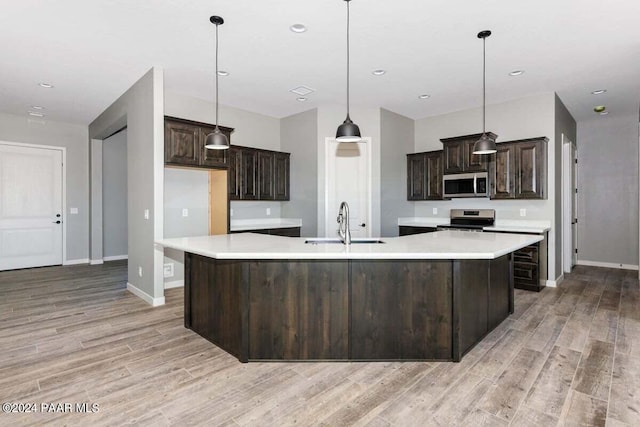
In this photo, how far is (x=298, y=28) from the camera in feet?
10.5

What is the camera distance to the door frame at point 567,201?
5758 mm

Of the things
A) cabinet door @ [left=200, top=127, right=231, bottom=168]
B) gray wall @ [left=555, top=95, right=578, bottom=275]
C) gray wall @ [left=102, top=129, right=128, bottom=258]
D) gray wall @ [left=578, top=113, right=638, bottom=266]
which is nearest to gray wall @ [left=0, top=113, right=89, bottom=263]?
gray wall @ [left=102, top=129, right=128, bottom=258]

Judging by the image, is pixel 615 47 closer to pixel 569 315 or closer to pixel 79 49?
pixel 569 315

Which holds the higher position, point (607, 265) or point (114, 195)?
point (114, 195)

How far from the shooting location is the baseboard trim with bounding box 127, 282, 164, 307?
4148 mm

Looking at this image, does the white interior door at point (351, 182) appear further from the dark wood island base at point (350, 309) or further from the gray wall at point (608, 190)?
the gray wall at point (608, 190)

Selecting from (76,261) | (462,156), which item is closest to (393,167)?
(462,156)

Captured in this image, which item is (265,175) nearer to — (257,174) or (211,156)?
(257,174)

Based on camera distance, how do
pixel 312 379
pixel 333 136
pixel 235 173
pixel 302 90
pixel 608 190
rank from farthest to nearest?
pixel 608 190
pixel 333 136
pixel 235 173
pixel 302 90
pixel 312 379

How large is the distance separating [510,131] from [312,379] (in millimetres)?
4806

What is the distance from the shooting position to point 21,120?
623 cm

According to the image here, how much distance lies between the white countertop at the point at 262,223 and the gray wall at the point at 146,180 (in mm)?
1412

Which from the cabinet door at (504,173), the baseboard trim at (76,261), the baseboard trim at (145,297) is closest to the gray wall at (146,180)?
the baseboard trim at (145,297)

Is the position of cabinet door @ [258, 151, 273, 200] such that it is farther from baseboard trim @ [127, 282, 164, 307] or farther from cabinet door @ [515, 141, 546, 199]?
cabinet door @ [515, 141, 546, 199]
